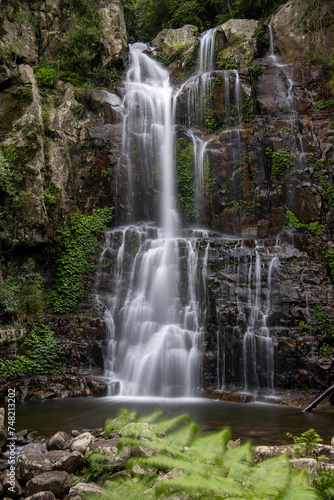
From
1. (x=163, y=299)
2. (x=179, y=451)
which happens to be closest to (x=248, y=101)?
(x=163, y=299)

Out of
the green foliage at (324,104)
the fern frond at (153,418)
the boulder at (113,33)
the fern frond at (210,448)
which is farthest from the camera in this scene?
the boulder at (113,33)

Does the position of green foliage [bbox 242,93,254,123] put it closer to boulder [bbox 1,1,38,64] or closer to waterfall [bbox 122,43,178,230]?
waterfall [bbox 122,43,178,230]

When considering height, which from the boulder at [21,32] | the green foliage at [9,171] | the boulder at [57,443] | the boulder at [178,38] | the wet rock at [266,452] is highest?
the boulder at [178,38]

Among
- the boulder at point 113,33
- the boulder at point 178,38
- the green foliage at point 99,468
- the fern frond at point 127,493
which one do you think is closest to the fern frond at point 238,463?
the fern frond at point 127,493

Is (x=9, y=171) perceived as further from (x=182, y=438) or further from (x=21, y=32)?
(x=182, y=438)

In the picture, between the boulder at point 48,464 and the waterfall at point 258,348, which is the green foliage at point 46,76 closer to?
the waterfall at point 258,348

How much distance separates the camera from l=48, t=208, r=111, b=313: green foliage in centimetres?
1252

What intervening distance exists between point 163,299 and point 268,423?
5.69m

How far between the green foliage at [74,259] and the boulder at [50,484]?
8.88 m

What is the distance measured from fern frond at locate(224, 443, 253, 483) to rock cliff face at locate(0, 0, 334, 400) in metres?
8.39

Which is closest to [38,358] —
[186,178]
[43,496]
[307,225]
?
[43,496]

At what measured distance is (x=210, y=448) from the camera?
1.97m

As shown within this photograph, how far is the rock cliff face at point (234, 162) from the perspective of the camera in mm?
10555

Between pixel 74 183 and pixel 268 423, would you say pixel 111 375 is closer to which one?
pixel 268 423
